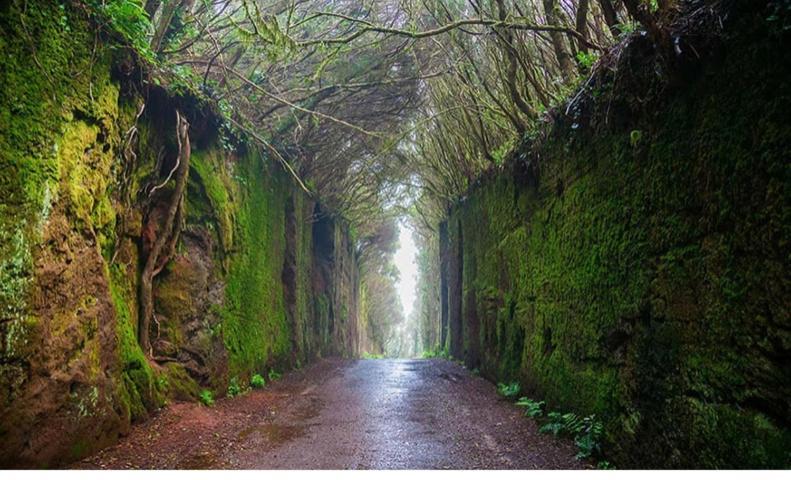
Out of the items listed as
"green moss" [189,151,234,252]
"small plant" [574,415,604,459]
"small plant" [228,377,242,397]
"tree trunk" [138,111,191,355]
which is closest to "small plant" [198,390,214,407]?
"small plant" [228,377,242,397]

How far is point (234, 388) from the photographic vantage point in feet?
24.8

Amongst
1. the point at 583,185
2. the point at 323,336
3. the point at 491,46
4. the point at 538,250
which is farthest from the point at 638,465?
the point at 323,336

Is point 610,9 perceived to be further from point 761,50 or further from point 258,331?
point 258,331

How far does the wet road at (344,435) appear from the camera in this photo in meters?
4.35

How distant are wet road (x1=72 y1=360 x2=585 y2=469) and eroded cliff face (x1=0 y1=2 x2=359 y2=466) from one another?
1.45 ft

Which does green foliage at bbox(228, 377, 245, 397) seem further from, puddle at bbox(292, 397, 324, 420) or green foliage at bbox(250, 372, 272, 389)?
puddle at bbox(292, 397, 324, 420)

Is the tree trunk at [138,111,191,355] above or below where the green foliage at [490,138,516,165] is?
below

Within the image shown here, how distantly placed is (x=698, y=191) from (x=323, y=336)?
15061 mm

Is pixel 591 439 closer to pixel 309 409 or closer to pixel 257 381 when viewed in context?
pixel 309 409

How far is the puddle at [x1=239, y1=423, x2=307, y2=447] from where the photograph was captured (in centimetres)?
520

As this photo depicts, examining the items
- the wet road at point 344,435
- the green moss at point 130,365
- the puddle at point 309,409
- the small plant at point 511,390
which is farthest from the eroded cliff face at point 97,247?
the small plant at point 511,390

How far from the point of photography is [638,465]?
3.77 m

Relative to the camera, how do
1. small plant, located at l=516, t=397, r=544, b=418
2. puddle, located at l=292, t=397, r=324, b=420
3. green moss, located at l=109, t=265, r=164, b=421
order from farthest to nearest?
puddle, located at l=292, t=397, r=324, b=420 < small plant, located at l=516, t=397, r=544, b=418 < green moss, located at l=109, t=265, r=164, b=421

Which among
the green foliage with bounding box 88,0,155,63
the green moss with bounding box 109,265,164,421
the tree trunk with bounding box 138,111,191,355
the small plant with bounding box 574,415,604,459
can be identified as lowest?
the small plant with bounding box 574,415,604,459
